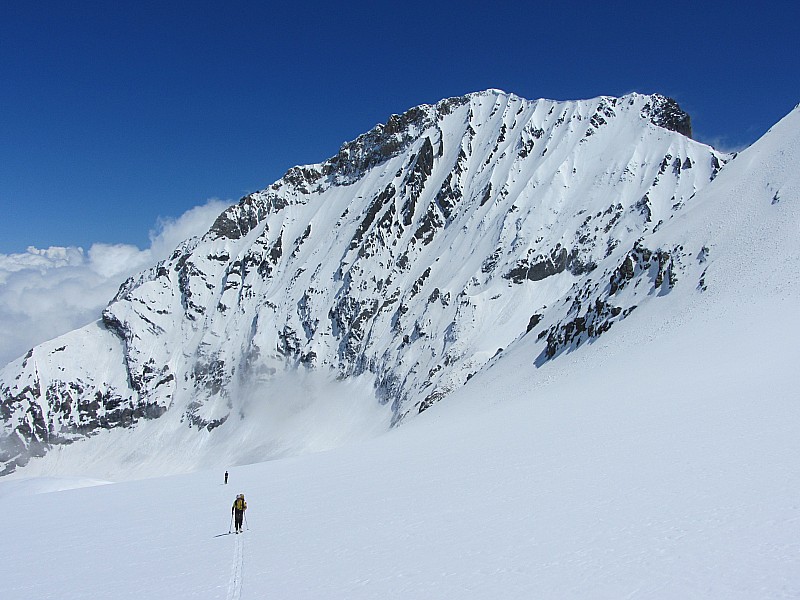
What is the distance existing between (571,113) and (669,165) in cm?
3611

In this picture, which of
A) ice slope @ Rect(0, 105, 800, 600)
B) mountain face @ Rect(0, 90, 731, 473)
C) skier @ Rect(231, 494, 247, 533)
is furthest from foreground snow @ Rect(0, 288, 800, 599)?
mountain face @ Rect(0, 90, 731, 473)

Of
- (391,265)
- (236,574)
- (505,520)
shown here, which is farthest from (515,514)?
(391,265)

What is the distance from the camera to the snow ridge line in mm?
10961

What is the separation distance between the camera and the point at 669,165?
116875mm

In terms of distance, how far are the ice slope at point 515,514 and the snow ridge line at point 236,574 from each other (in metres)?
0.08

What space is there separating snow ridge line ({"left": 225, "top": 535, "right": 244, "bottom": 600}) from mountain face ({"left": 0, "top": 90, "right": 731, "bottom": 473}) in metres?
58.4

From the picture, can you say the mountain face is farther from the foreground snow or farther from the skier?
the skier

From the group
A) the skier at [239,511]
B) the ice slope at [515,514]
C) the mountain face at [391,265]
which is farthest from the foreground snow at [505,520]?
the mountain face at [391,265]

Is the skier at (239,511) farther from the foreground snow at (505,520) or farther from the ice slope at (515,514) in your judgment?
the ice slope at (515,514)

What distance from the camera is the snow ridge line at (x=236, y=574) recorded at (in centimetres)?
1096

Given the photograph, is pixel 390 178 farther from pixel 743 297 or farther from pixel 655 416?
pixel 655 416

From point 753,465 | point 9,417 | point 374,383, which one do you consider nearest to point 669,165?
point 374,383

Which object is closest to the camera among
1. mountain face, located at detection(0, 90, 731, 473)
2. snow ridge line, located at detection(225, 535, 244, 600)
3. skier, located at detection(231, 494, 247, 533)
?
snow ridge line, located at detection(225, 535, 244, 600)

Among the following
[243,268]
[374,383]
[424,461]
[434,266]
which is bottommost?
[424,461]
